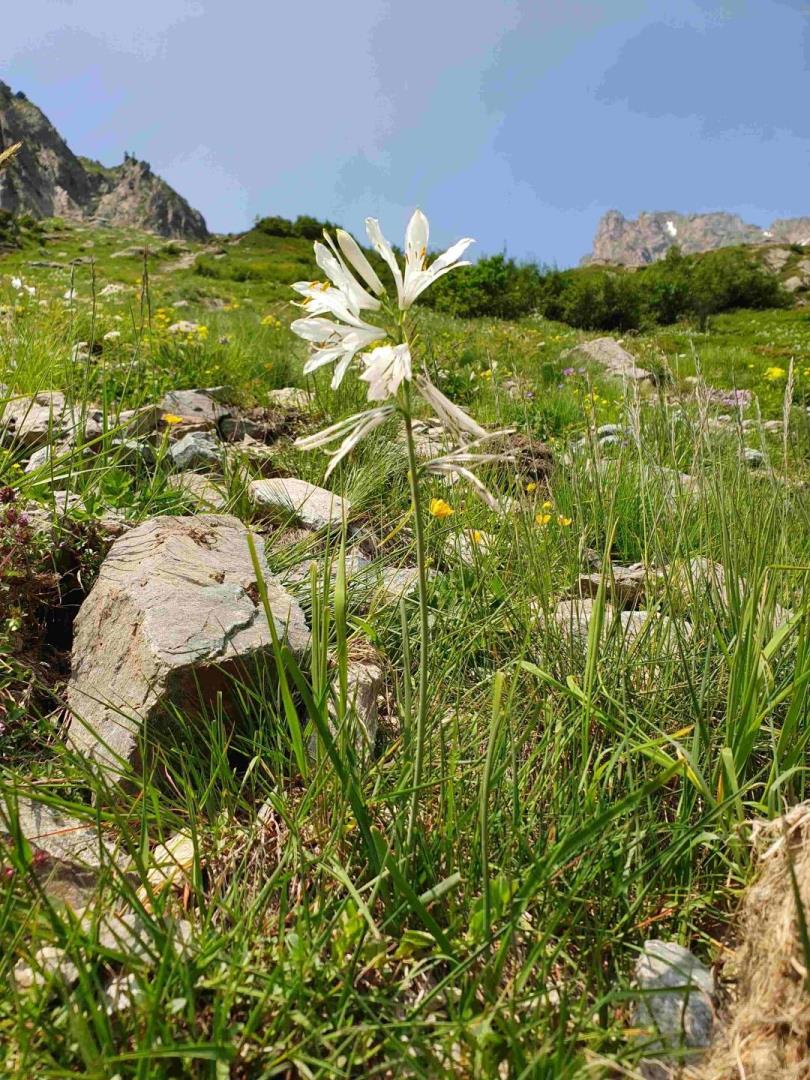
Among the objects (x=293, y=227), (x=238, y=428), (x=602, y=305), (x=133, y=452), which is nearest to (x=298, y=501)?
(x=133, y=452)

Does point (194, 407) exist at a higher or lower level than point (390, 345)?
higher

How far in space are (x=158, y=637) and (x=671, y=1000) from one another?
4.70 ft

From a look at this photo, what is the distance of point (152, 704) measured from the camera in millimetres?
1743

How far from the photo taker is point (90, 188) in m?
107

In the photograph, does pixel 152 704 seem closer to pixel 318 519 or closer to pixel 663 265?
pixel 318 519

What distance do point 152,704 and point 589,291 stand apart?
89.0ft

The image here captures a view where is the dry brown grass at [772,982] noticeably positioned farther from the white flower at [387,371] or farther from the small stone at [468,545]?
the small stone at [468,545]

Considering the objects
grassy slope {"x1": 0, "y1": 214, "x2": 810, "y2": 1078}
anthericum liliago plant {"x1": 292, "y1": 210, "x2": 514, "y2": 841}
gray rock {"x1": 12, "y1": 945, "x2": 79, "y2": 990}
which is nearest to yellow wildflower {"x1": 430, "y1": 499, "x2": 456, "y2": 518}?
grassy slope {"x1": 0, "y1": 214, "x2": 810, "y2": 1078}

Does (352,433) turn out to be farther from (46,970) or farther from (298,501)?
(298,501)

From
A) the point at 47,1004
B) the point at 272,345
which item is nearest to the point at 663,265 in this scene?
the point at 272,345

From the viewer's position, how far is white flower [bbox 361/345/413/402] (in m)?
0.94

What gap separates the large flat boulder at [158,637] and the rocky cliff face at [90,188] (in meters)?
95.7

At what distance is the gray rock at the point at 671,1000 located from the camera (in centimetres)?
107

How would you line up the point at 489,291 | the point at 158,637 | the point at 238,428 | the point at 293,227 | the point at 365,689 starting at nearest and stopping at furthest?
1. the point at 158,637
2. the point at 365,689
3. the point at 238,428
4. the point at 489,291
5. the point at 293,227
